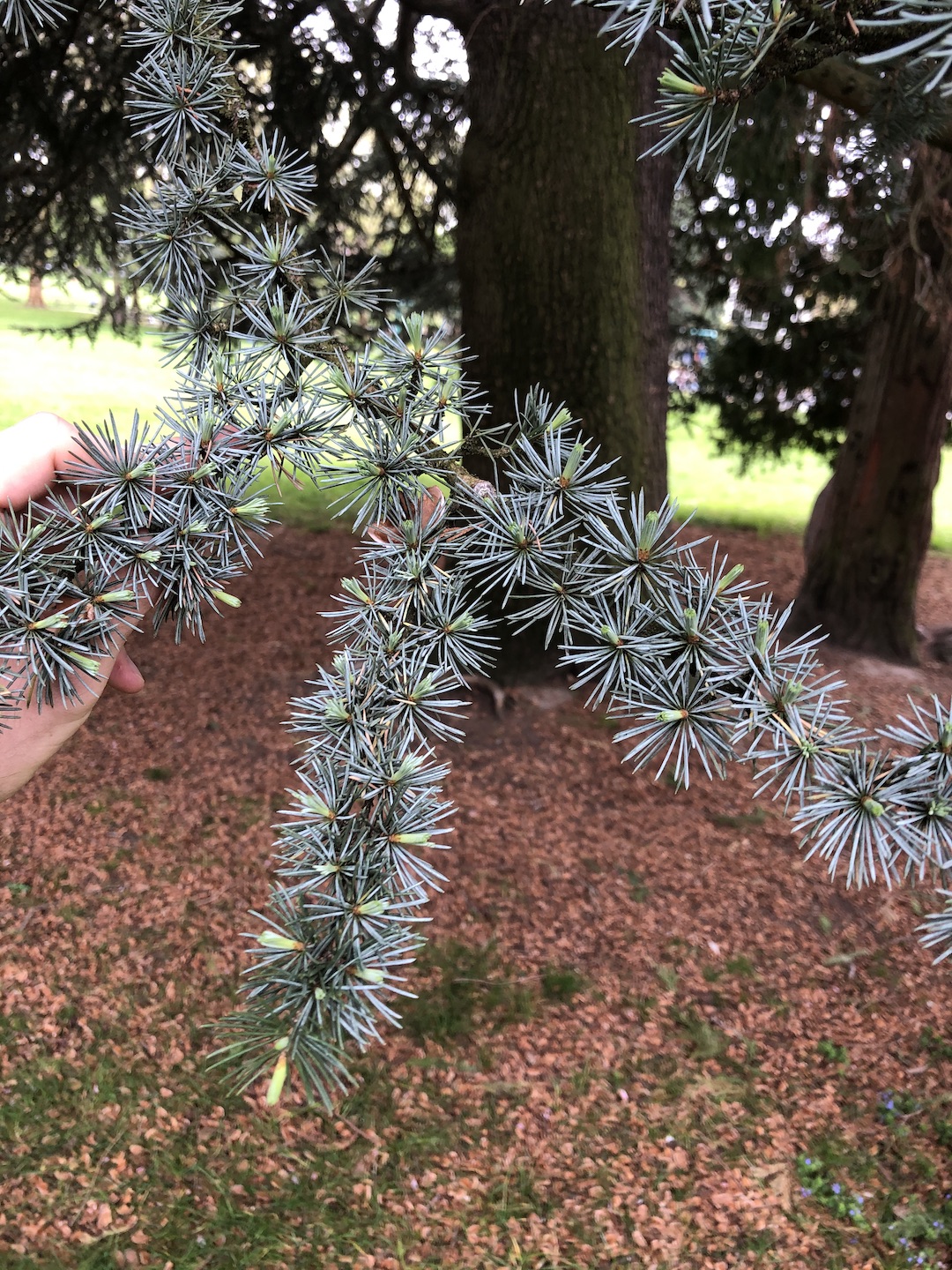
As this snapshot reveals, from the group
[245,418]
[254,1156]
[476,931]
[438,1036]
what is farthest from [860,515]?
[245,418]

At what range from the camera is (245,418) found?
989 millimetres

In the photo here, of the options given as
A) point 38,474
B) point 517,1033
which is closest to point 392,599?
point 38,474

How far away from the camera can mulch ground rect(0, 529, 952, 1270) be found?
2.06 m

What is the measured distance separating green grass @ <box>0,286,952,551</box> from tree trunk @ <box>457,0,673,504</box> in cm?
354

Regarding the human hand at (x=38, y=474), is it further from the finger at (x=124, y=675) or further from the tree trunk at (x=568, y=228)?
the tree trunk at (x=568, y=228)

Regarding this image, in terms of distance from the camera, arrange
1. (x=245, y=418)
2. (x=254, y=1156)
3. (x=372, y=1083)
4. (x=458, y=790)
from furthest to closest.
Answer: (x=458, y=790)
(x=372, y=1083)
(x=254, y=1156)
(x=245, y=418)

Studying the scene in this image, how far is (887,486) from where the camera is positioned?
4.96 metres

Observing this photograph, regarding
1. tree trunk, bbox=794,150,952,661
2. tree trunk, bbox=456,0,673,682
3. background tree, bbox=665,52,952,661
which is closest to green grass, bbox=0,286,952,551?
background tree, bbox=665,52,952,661

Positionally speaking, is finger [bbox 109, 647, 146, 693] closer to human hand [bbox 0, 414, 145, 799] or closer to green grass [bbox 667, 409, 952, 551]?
human hand [bbox 0, 414, 145, 799]

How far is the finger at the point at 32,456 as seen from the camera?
0.96 meters

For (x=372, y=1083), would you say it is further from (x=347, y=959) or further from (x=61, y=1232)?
(x=347, y=959)

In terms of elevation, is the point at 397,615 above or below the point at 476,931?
above

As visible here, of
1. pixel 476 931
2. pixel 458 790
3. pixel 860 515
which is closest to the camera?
pixel 476 931

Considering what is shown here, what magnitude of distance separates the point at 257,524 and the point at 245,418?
0.51ft
